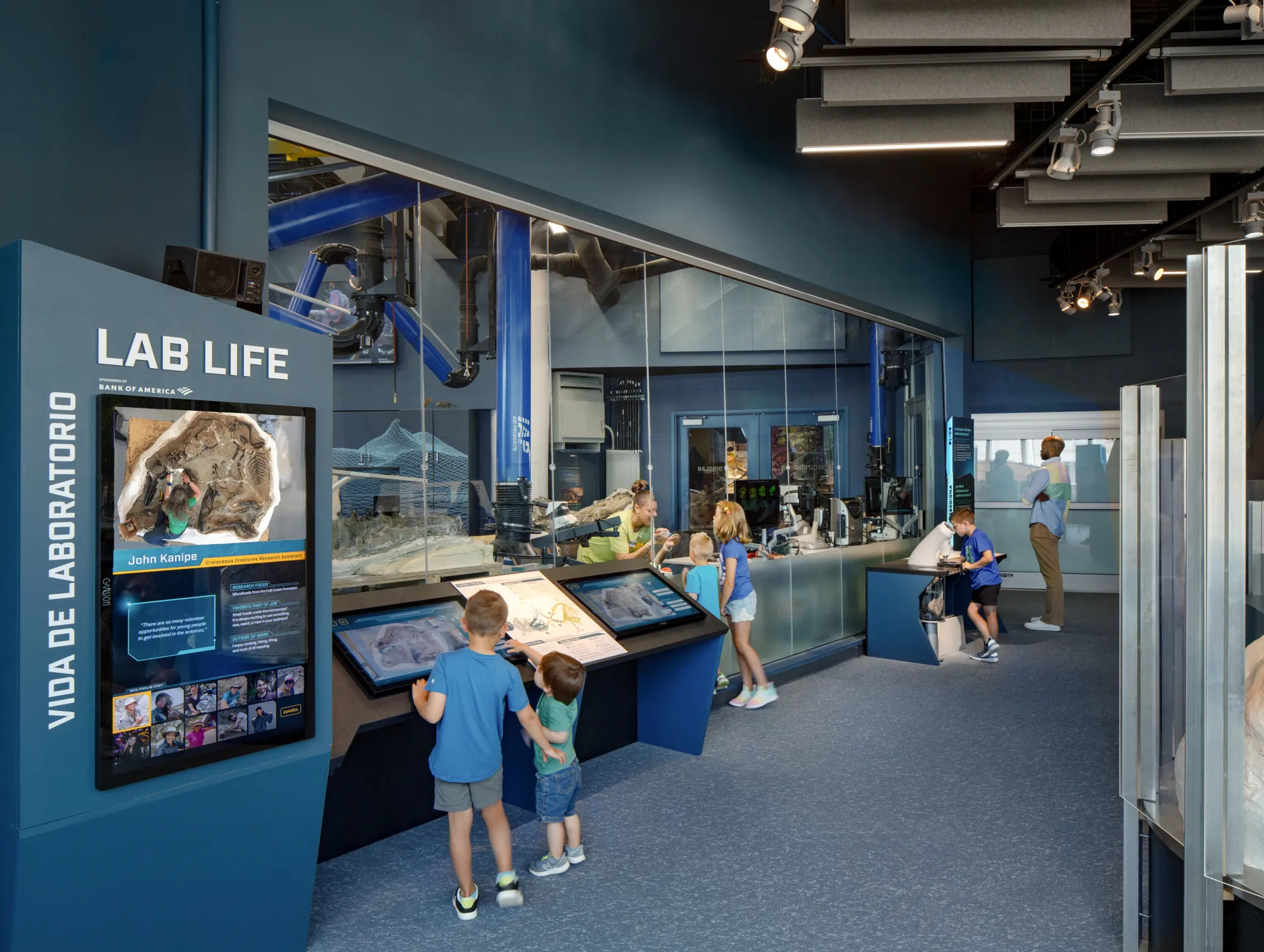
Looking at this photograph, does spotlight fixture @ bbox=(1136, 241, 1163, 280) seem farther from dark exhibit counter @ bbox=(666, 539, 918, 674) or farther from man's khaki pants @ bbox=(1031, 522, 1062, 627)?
dark exhibit counter @ bbox=(666, 539, 918, 674)

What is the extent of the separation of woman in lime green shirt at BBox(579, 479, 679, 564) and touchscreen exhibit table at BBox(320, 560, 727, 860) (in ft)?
1.87

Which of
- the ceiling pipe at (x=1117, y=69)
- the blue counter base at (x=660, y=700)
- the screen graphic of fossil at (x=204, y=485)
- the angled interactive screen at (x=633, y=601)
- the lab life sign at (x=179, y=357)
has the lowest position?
the blue counter base at (x=660, y=700)

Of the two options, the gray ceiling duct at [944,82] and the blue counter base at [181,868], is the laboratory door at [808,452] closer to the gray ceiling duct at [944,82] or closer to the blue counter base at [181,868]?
the gray ceiling duct at [944,82]

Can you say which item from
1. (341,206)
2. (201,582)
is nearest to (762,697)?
(341,206)

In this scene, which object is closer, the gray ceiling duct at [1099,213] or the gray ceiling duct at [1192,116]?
the gray ceiling duct at [1192,116]

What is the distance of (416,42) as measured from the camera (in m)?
3.98

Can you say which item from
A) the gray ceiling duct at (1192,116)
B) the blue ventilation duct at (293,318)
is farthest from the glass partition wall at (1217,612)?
the gray ceiling duct at (1192,116)

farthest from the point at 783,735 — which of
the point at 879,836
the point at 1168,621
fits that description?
the point at 1168,621

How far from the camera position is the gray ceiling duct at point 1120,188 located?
284 inches

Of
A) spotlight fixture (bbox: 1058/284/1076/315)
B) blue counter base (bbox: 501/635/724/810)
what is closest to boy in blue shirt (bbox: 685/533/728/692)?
blue counter base (bbox: 501/635/724/810)

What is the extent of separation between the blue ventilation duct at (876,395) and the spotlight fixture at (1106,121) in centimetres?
337

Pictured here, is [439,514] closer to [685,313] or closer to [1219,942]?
[685,313]

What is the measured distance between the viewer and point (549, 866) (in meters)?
3.66

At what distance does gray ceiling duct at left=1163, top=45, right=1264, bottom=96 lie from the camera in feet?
17.6
